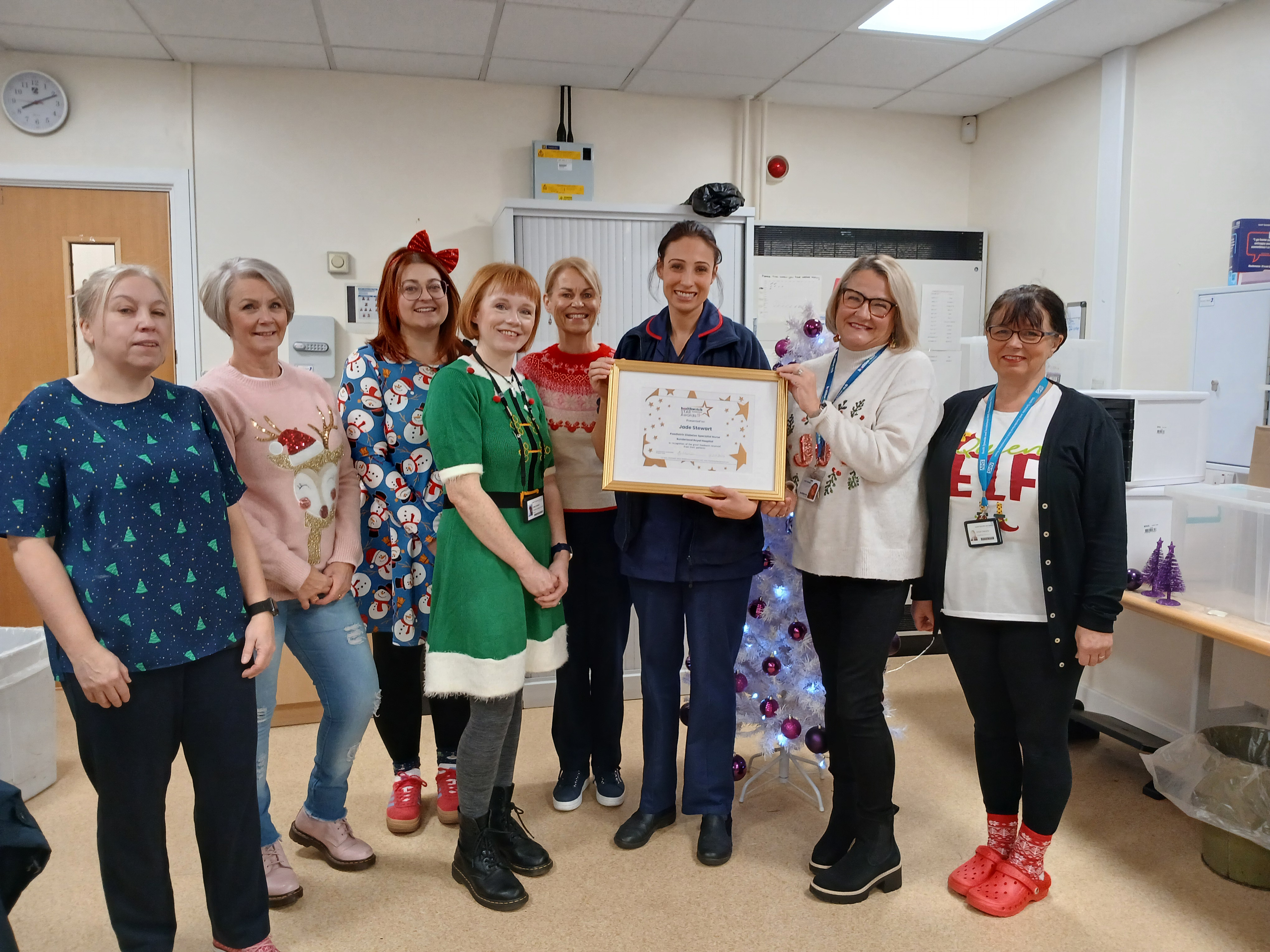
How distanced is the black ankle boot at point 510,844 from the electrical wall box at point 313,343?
2.38m

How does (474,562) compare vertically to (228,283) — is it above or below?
below

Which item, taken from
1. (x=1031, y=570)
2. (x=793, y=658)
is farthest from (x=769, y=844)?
(x=1031, y=570)

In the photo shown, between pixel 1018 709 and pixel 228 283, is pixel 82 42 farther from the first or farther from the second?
pixel 1018 709

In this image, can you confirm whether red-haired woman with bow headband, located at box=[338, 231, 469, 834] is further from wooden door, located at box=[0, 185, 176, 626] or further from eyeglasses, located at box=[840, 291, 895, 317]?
wooden door, located at box=[0, 185, 176, 626]

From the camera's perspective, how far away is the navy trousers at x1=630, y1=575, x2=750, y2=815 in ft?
7.13

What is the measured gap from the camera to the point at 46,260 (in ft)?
12.1

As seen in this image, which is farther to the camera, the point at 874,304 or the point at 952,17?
the point at 952,17

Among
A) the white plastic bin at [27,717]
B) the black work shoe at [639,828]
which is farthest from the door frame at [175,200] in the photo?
the black work shoe at [639,828]

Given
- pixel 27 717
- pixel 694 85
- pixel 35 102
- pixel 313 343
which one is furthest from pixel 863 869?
pixel 35 102

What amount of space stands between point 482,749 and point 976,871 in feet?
4.24

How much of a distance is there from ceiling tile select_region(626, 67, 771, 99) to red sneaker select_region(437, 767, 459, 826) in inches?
122

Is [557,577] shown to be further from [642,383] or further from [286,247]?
[286,247]

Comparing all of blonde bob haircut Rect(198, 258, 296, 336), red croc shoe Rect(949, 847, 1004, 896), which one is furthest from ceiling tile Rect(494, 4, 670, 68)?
red croc shoe Rect(949, 847, 1004, 896)

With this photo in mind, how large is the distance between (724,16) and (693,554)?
228cm
